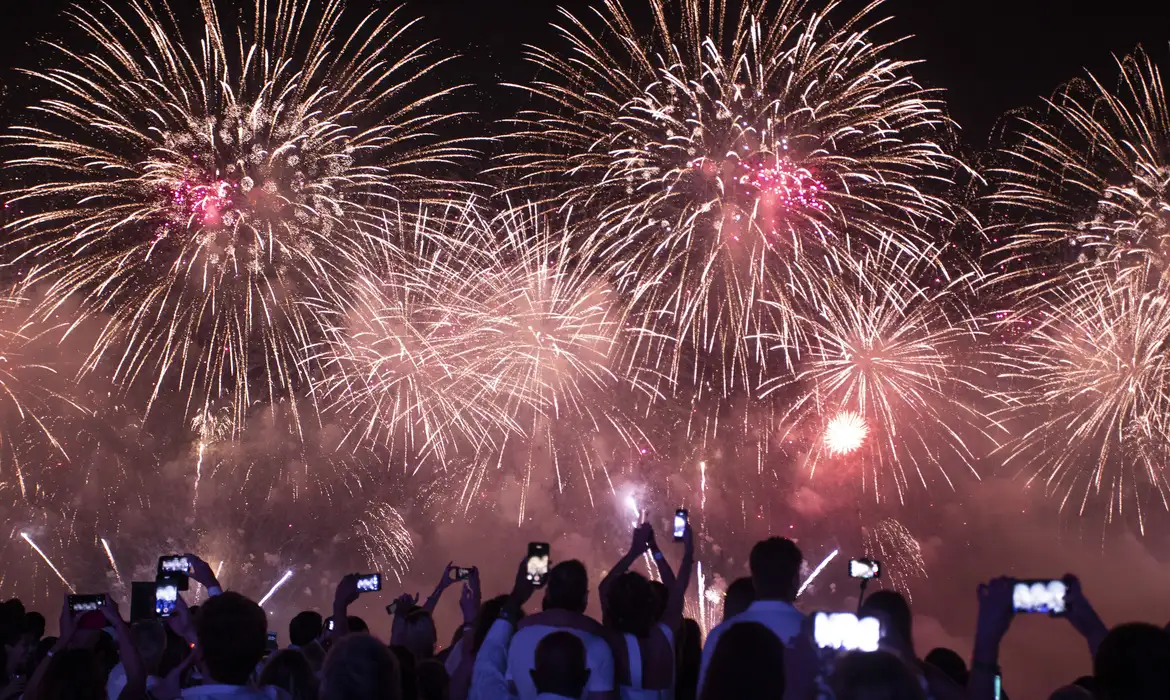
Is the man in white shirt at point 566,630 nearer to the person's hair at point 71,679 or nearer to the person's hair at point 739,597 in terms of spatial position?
the person's hair at point 739,597

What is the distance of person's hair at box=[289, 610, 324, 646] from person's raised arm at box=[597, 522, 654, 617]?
274cm

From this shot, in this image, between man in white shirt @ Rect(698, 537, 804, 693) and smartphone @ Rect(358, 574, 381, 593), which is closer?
man in white shirt @ Rect(698, 537, 804, 693)

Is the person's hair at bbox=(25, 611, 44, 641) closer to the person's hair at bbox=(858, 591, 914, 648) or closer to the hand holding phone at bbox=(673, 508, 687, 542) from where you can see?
the hand holding phone at bbox=(673, 508, 687, 542)

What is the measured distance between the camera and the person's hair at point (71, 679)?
18.2 ft

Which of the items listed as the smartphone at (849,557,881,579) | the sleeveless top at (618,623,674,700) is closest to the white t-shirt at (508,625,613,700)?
the sleeveless top at (618,623,674,700)

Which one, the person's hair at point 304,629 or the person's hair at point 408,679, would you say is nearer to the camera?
the person's hair at point 408,679

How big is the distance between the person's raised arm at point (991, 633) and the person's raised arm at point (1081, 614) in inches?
10.2

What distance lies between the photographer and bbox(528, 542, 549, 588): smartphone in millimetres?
7574

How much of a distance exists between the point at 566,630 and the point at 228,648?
1.88 meters

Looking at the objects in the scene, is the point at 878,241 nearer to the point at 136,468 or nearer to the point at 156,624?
the point at 156,624

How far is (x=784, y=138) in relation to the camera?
2108 cm

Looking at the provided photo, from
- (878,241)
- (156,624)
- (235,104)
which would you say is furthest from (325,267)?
(156,624)

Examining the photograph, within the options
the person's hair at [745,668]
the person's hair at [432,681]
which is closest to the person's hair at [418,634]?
the person's hair at [432,681]

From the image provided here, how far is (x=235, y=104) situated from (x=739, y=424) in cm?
1977
